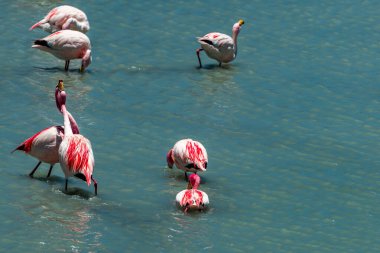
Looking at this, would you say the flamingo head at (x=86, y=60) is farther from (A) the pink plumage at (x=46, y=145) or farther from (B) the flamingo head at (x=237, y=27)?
(A) the pink plumage at (x=46, y=145)

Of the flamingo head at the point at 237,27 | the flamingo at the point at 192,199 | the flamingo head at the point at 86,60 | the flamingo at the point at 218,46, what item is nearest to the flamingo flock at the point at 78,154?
the flamingo at the point at 192,199

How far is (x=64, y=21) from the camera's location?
2316 cm

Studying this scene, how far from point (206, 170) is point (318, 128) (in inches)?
120

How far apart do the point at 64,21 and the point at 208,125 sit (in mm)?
5390

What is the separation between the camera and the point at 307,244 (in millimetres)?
14398

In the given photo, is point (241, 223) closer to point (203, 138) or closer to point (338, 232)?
point (338, 232)

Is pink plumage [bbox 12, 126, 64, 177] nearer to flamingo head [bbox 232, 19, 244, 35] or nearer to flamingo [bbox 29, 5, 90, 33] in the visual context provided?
flamingo [bbox 29, 5, 90, 33]

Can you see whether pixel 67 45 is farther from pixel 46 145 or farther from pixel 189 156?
pixel 46 145

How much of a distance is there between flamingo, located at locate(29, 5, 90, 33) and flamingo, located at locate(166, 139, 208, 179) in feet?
23.4

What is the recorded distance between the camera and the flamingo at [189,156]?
16.2 m

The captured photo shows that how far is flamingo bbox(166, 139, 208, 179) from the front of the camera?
16219mm

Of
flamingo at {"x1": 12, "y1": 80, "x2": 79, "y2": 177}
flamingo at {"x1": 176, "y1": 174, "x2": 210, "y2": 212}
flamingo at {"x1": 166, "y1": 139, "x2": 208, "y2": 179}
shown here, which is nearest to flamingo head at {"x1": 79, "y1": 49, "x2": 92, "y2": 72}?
flamingo at {"x1": 166, "y1": 139, "x2": 208, "y2": 179}

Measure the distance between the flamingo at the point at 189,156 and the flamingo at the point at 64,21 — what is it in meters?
7.13

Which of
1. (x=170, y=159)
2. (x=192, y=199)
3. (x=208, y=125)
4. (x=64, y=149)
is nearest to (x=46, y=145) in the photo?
(x=64, y=149)
